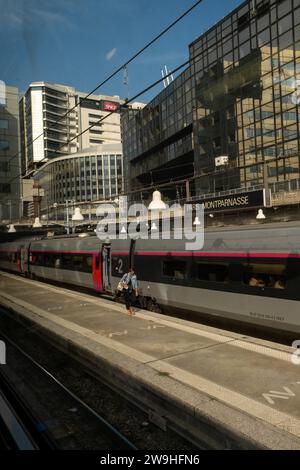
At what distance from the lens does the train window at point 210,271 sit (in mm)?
13278

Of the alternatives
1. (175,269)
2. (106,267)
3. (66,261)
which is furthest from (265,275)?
(66,261)

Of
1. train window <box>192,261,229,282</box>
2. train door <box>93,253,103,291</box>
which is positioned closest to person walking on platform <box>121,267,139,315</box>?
train window <box>192,261,229,282</box>

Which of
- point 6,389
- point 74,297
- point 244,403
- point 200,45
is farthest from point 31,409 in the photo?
point 200,45

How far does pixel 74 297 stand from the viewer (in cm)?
1948

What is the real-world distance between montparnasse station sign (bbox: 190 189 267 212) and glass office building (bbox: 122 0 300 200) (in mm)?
2783

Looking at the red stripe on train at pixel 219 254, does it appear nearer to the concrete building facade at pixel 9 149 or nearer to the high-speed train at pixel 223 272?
the high-speed train at pixel 223 272

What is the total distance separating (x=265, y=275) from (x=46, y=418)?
6.76 metres

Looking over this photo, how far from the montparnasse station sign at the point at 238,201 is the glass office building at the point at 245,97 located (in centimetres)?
278

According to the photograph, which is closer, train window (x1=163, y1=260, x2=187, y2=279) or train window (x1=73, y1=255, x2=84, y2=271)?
train window (x1=163, y1=260, x2=187, y2=279)

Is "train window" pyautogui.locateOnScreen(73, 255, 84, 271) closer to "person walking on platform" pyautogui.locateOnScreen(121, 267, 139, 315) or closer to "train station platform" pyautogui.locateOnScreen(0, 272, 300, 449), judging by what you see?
"person walking on platform" pyautogui.locateOnScreen(121, 267, 139, 315)

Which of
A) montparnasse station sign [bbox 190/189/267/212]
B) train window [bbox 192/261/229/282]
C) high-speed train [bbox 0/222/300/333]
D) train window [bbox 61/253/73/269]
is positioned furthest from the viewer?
train window [bbox 61/253/73/269]

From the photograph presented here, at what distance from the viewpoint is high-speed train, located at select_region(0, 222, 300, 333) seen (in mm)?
11328

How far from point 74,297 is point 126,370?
436 inches

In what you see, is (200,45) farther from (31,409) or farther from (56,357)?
(31,409)
